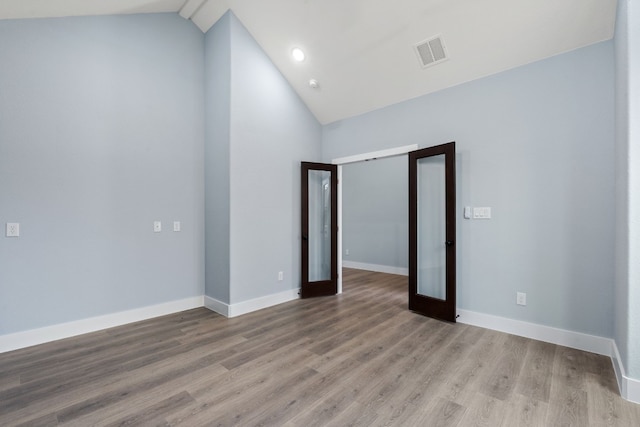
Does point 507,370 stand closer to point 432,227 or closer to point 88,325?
point 432,227

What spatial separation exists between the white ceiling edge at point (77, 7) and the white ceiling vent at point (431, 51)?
2.95 m

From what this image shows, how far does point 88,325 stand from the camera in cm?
308

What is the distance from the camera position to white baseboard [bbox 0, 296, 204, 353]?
8.80 feet

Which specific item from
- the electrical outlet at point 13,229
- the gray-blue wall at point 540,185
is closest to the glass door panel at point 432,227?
the gray-blue wall at point 540,185

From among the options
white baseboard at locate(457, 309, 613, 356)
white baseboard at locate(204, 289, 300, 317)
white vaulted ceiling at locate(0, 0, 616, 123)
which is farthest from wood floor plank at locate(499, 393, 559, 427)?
white vaulted ceiling at locate(0, 0, 616, 123)

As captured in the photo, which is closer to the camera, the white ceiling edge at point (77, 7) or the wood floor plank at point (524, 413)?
the wood floor plank at point (524, 413)

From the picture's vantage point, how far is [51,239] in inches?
113

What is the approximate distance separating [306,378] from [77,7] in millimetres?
4140

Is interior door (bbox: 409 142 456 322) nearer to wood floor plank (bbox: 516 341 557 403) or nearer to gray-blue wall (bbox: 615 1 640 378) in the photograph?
wood floor plank (bbox: 516 341 557 403)

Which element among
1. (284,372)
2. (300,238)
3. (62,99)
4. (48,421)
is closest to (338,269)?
(300,238)

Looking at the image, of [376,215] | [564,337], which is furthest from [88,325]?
[376,215]

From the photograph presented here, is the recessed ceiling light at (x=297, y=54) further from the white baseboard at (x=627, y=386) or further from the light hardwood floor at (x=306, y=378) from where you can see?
the white baseboard at (x=627, y=386)

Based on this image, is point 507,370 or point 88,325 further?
point 88,325

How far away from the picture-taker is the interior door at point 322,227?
15.2 feet
